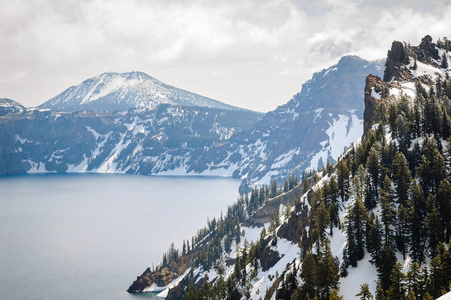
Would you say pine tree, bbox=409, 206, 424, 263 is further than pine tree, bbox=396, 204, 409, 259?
Result: No

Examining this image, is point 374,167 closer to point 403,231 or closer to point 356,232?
point 356,232

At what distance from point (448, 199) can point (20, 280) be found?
531 ft

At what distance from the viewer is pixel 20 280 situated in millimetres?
158375

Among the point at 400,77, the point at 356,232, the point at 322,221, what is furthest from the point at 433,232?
the point at 400,77

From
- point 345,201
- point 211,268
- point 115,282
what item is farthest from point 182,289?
point 345,201

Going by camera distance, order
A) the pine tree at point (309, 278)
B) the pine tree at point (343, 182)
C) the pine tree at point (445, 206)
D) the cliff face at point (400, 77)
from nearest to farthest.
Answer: the pine tree at point (445, 206) → the pine tree at point (309, 278) → the pine tree at point (343, 182) → the cliff face at point (400, 77)

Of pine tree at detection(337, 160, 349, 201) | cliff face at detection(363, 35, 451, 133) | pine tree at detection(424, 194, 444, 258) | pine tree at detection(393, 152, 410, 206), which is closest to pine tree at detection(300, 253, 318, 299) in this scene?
pine tree at detection(424, 194, 444, 258)

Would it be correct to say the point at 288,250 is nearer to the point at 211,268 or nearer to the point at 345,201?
the point at 345,201

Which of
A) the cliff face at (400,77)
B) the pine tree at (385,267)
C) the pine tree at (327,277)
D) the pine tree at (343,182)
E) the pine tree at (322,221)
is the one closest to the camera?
the pine tree at (385,267)

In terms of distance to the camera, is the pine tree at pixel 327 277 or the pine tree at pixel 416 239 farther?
the pine tree at pixel 327 277

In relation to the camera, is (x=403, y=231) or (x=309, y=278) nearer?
(x=403, y=231)

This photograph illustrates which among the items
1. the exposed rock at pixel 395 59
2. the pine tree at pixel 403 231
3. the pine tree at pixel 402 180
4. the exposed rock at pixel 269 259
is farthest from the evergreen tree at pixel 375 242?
the exposed rock at pixel 395 59

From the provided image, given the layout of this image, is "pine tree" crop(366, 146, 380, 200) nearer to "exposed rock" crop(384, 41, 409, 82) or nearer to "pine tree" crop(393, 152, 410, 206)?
"pine tree" crop(393, 152, 410, 206)

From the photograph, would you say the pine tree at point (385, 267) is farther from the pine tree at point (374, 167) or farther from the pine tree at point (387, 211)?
the pine tree at point (374, 167)
